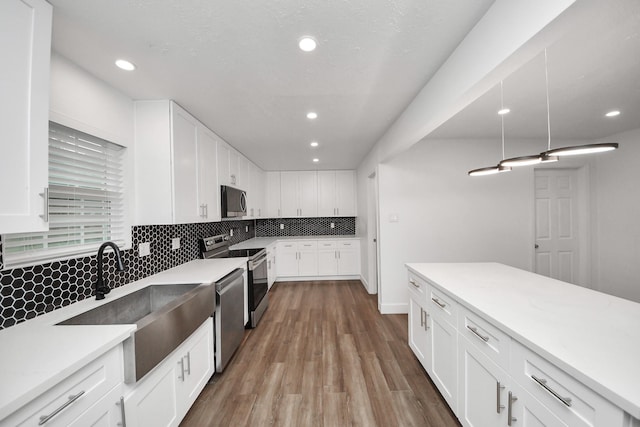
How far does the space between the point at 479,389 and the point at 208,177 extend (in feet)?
9.22

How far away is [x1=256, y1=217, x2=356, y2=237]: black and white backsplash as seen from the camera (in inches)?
219

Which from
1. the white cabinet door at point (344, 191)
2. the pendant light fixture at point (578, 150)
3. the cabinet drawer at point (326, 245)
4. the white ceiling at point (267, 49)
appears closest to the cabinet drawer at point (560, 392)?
the pendant light fixture at point (578, 150)

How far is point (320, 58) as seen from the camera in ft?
4.97

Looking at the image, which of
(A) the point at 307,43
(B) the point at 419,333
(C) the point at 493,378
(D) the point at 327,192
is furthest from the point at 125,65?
(D) the point at 327,192

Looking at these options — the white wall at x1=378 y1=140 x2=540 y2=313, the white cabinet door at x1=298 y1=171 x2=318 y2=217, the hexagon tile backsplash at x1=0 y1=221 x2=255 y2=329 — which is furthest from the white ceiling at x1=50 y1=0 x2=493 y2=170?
the white cabinet door at x1=298 y1=171 x2=318 y2=217

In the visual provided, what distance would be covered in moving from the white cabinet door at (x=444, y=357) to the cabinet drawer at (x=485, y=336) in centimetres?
14

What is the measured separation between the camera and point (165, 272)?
2242 millimetres

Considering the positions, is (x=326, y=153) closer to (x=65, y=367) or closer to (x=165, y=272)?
(x=165, y=272)

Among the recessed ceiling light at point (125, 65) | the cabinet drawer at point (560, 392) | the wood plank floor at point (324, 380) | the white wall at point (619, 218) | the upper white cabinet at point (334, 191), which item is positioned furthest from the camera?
the upper white cabinet at point (334, 191)

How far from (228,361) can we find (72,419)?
1515 mm

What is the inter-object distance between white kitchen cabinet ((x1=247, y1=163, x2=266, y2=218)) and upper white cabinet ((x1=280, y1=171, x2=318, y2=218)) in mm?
459

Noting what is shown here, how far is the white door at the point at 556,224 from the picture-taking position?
3.59m

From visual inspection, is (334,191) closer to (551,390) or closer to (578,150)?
(578,150)

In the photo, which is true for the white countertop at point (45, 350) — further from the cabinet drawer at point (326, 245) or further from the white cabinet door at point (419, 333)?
the cabinet drawer at point (326, 245)
